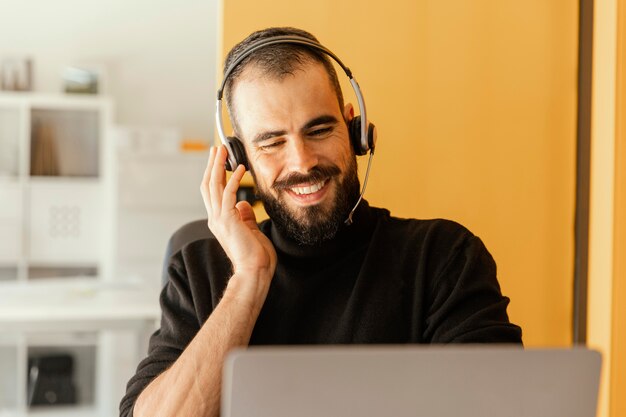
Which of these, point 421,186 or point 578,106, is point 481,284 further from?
point 578,106

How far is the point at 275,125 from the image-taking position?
133 centimetres

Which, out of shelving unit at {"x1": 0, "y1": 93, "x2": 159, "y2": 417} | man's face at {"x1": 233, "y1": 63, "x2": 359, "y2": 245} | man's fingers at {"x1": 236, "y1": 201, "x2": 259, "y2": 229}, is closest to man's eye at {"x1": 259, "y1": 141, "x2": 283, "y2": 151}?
man's face at {"x1": 233, "y1": 63, "x2": 359, "y2": 245}

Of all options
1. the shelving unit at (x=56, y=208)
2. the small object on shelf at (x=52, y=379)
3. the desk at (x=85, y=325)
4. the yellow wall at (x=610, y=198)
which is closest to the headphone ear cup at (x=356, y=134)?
the yellow wall at (x=610, y=198)

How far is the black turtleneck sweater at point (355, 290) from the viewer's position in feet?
4.23

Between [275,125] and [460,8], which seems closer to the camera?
[275,125]

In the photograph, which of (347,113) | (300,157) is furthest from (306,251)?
(347,113)

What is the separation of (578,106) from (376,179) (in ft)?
1.79

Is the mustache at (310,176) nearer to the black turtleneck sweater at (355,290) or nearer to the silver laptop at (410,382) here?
the black turtleneck sweater at (355,290)

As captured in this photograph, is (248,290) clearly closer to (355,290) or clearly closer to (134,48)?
(355,290)

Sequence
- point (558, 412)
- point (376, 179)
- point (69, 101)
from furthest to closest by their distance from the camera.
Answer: point (69, 101) < point (376, 179) < point (558, 412)

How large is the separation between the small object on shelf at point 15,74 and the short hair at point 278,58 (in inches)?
173

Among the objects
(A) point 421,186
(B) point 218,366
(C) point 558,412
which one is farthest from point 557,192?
(C) point 558,412

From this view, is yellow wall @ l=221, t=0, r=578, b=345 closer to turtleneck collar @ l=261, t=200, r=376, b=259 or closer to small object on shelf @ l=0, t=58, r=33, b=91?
turtleneck collar @ l=261, t=200, r=376, b=259

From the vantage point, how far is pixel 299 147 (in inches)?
52.4
